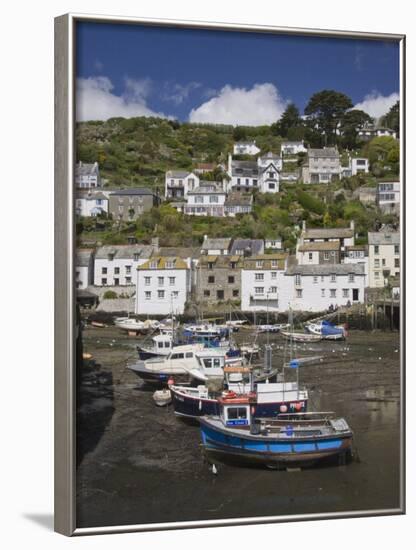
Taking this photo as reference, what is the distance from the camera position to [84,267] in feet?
20.2

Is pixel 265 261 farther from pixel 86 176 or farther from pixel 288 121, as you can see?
pixel 86 176

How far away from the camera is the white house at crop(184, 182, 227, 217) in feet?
21.3

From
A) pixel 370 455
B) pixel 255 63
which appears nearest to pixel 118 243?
pixel 255 63

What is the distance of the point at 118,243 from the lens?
6332 millimetres

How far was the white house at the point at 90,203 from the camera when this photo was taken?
6129 millimetres

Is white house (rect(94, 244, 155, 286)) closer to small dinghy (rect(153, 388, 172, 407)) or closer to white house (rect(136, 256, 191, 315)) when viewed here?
white house (rect(136, 256, 191, 315))

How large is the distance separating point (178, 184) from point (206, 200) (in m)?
0.23

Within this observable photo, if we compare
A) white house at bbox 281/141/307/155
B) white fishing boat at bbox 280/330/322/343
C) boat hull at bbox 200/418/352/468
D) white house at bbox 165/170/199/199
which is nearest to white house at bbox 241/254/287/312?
white fishing boat at bbox 280/330/322/343

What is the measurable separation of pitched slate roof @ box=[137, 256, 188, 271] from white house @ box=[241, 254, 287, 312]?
0.45 m

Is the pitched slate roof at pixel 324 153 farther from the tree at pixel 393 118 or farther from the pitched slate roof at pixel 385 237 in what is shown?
the pitched slate roof at pixel 385 237

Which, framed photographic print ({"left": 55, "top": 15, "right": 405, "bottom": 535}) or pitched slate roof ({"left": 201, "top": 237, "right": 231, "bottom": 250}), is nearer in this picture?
framed photographic print ({"left": 55, "top": 15, "right": 405, "bottom": 535})

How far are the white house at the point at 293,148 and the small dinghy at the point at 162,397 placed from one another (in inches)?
71.4

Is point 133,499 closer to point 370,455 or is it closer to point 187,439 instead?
point 187,439

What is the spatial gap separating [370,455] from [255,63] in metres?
2.74
